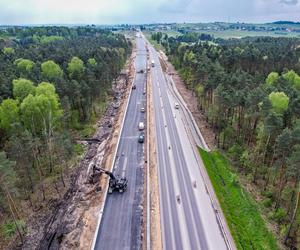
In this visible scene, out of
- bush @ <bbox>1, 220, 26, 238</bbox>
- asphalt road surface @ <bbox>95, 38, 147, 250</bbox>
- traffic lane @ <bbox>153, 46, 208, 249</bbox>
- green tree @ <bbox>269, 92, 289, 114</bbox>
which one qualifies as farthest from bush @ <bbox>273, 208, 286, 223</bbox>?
bush @ <bbox>1, 220, 26, 238</bbox>

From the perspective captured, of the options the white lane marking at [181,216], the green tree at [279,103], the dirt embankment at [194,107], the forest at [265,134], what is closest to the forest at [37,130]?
the white lane marking at [181,216]

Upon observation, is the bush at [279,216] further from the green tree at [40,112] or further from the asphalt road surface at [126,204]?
the green tree at [40,112]

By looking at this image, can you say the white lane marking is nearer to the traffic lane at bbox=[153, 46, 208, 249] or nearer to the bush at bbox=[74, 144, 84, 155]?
the traffic lane at bbox=[153, 46, 208, 249]

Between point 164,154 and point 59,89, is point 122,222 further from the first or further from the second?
point 59,89

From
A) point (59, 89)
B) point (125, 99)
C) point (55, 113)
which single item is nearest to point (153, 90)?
point (125, 99)

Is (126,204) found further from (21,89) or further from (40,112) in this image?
(21,89)

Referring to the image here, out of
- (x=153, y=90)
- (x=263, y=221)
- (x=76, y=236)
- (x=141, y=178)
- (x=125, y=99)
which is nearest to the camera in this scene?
(x=76, y=236)
